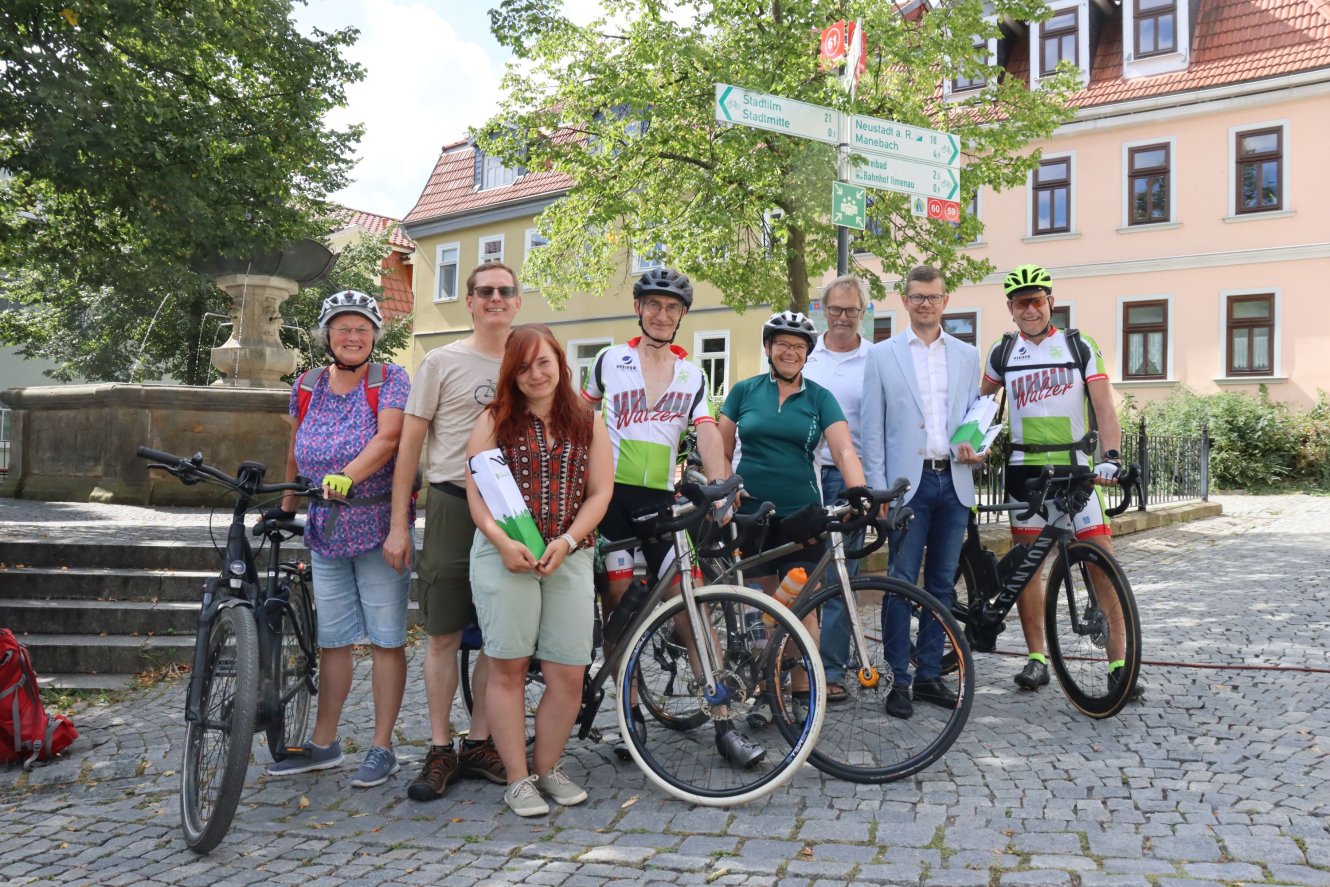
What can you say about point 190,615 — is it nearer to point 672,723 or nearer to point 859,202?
point 672,723

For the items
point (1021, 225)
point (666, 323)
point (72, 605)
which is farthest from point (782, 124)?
point (1021, 225)

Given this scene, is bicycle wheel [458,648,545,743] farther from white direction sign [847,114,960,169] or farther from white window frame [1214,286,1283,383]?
white window frame [1214,286,1283,383]

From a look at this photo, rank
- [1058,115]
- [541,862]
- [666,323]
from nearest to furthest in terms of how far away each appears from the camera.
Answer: [541,862]
[666,323]
[1058,115]

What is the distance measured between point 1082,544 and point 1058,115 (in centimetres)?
1214

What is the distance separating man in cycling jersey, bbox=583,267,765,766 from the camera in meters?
4.61

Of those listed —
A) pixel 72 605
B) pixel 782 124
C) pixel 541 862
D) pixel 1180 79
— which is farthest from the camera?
pixel 1180 79

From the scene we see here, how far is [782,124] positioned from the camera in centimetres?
793

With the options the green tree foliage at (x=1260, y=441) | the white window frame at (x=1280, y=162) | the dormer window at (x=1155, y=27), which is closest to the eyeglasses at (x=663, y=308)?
the green tree foliage at (x=1260, y=441)

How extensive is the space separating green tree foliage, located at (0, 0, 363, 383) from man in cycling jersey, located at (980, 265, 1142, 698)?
271 inches

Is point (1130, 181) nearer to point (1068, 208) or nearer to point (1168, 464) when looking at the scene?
point (1068, 208)

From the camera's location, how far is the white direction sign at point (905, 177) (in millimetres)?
8086

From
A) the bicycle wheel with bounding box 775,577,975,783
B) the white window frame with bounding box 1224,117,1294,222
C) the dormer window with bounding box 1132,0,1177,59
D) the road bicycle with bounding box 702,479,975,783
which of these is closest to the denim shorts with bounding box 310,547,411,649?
the road bicycle with bounding box 702,479,975,783

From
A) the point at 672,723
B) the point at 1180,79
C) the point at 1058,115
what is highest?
the point at 1180,79

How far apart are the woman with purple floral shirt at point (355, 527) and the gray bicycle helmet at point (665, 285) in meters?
1.03
